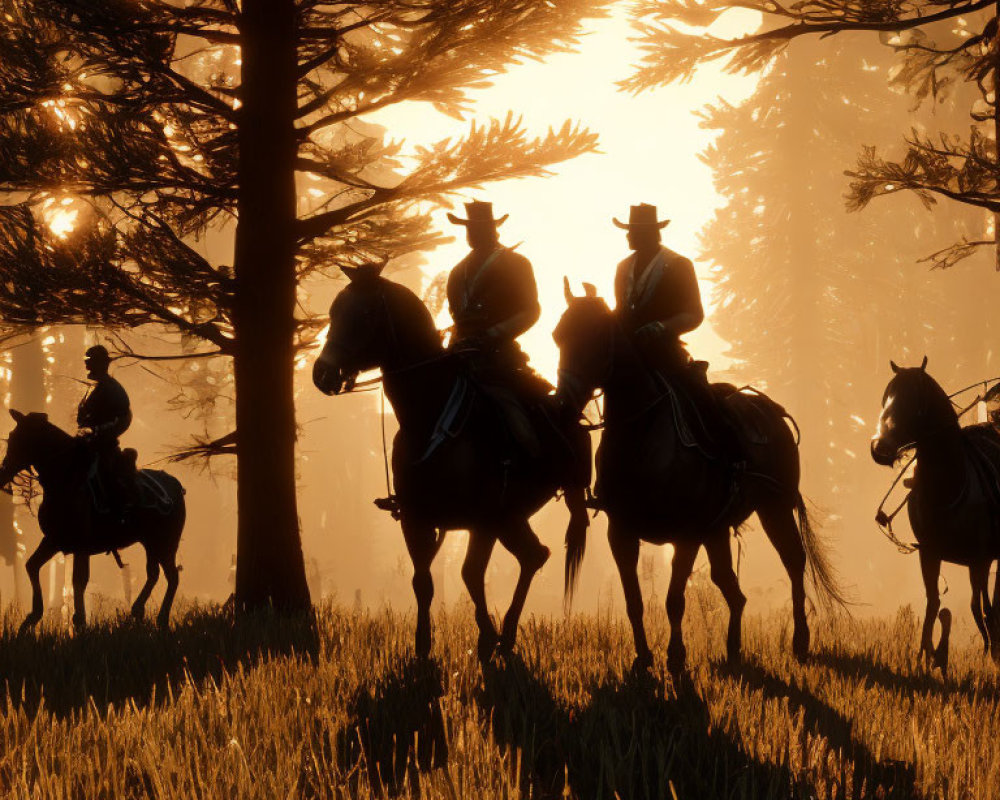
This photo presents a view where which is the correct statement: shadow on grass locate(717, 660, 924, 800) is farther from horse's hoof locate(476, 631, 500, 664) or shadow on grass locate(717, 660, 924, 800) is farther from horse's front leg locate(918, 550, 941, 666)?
horse's front leg locate(918, 550, 941, 666)

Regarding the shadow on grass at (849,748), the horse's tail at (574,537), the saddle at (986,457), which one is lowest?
the shadow on grass at (849,748)

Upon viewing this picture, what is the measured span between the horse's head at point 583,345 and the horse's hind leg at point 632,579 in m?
1.11

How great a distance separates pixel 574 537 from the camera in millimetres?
7363

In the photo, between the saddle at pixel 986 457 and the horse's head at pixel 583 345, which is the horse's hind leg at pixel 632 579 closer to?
the horse's head at pixel 583 345

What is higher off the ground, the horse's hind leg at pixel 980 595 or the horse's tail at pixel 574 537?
the horse's tail at pixel 574 537

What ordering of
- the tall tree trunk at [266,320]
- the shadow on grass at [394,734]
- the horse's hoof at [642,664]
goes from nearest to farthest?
the shadow on grass at [394,734], the horse's hoof at [642,664], the tall tree trunk at [266,320]

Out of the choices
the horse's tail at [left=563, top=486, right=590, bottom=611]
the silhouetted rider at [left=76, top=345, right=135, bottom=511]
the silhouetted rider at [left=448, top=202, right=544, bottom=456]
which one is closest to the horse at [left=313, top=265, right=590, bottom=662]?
the silhouetted rider at [left=448, top=202, right=544, bottom=456]

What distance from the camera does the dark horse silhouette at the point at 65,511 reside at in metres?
9.06

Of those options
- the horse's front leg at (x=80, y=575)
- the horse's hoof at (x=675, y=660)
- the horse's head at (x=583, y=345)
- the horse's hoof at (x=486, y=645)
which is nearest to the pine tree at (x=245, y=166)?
the horse's front leg at (x=80, y=575)

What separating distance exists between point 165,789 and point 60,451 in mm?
6546

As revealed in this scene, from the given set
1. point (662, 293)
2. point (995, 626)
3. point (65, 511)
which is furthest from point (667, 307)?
point (65, 511)

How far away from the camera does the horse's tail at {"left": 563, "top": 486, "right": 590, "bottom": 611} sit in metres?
7.19

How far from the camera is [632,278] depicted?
6699 mm

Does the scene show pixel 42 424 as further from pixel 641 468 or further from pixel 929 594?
pixel 929 594
